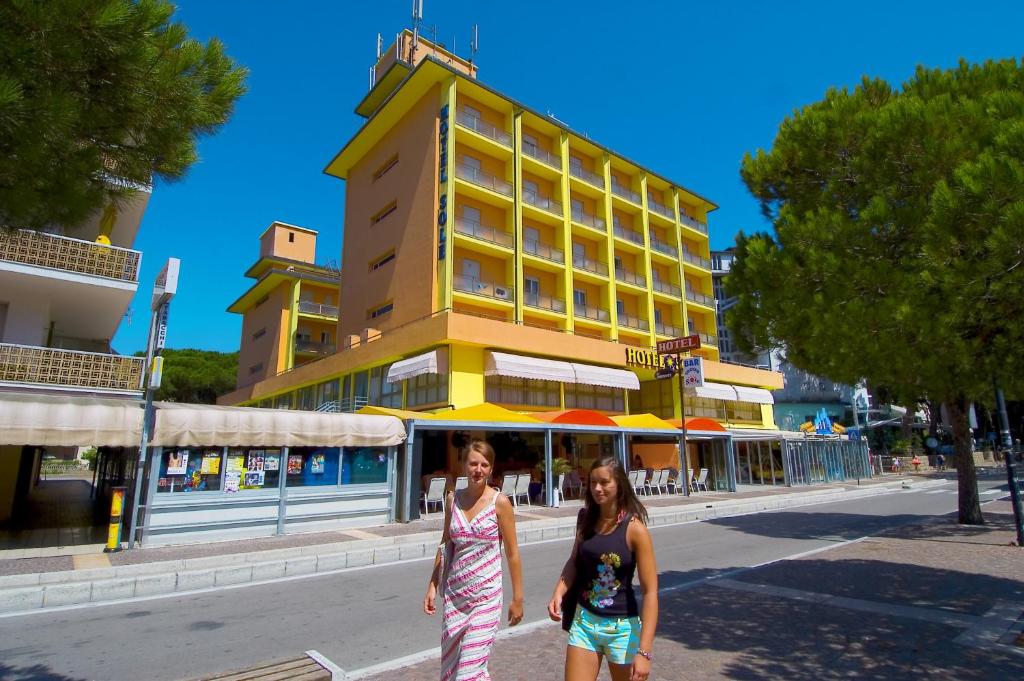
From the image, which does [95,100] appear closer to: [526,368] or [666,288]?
[526,368]

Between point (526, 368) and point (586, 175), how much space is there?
14.7 metres

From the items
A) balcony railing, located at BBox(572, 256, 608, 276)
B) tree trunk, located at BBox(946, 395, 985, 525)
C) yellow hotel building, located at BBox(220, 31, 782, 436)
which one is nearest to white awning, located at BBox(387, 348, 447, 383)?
yellow hotel building, located at BBox(220, 31, 782, 436)

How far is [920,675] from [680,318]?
3318cm

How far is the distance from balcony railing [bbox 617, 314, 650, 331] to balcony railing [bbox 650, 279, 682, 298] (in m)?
3.00

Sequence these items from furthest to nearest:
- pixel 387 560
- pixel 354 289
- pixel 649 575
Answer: pixel 354 289 → pixel 387 560 → pixel 649 575

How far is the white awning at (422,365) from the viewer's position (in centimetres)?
2214

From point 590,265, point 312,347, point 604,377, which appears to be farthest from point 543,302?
point 312,347

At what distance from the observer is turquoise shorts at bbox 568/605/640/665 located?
2.83 meters

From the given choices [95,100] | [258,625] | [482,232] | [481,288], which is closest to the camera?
[95,100]

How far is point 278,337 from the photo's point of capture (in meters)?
38.9

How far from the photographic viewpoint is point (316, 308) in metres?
40.1

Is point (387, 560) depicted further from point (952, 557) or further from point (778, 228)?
point (952, 557)

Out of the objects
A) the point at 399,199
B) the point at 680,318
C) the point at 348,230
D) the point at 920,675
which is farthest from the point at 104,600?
the point at 680,318

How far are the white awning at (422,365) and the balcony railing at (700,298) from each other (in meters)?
21.2
